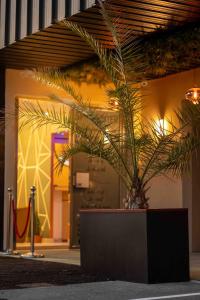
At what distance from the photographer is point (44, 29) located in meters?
11.1

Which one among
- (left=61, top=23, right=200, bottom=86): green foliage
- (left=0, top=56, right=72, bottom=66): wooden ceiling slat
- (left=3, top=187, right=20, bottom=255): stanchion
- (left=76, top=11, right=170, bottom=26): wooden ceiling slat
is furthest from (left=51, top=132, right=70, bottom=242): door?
(left=76, top=11, right=170, bottom=26): wooden ceiling slat

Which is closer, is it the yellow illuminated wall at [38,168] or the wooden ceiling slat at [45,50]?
the wooden ceiling slat at [45,50]

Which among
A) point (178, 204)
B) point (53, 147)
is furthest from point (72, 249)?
point (53, 147)

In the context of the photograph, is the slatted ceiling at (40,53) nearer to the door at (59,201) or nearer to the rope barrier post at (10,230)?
the rope barrier post at (10,230)

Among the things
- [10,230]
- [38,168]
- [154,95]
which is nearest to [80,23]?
[154,95]

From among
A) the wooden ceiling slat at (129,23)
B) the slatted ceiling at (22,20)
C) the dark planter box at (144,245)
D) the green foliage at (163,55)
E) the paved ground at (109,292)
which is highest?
the slatted ceiling at (22,20)

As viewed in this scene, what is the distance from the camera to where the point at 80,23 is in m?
10.6

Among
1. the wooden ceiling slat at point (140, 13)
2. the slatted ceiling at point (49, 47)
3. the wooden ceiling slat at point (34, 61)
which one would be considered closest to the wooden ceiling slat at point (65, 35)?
the slatted ceiling at point (49, 47)

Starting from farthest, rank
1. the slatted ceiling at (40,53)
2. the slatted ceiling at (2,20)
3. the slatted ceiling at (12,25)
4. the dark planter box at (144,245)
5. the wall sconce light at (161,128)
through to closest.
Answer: the slatted ceiling at (40,53), the slatted ceiling at (2,20), the slatted ceiling at (12,25), the wall sconce light at (161,128), the dark planter box at (144,245)

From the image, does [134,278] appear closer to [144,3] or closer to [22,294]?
[22,294]

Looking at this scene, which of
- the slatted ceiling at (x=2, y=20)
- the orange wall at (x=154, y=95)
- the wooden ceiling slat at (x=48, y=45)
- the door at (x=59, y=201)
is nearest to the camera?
the wooden ceiling slat at (x=48, y=45)

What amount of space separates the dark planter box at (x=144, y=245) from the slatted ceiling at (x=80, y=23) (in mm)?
2977

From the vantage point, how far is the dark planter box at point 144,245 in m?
8.41

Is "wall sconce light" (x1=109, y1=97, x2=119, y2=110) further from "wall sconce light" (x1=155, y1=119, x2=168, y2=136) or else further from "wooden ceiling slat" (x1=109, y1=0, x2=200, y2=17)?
"wooden ceiling slat" (x1=109, y1=0, x2=200, y2=17)
